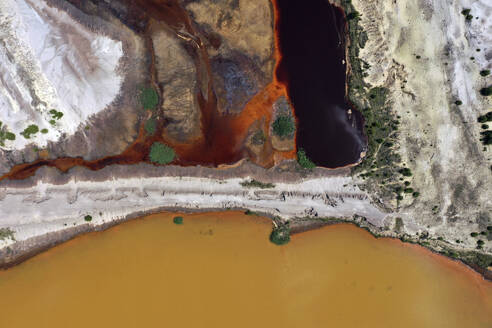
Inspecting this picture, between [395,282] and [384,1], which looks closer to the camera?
[384,1]

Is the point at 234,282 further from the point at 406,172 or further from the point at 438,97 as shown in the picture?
the point at 438,97

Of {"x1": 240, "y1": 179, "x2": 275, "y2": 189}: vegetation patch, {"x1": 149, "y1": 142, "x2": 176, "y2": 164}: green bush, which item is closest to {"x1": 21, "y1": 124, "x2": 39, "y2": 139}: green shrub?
{"x1": 149, "y1": 142, "x2": 176, "y2": 164}: green bush

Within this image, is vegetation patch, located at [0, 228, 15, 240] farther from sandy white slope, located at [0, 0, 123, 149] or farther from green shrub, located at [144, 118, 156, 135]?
green shrub, located at [144, 118, 156, 135]

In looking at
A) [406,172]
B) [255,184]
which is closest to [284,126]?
[255,184]

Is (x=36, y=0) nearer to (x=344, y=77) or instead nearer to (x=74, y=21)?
(x=74, y=21)

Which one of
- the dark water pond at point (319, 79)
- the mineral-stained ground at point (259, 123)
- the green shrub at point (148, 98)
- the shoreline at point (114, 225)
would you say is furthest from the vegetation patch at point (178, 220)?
the dark water pond at point (319, 79)

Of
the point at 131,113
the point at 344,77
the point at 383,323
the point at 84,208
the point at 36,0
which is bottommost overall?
the point at 383,323

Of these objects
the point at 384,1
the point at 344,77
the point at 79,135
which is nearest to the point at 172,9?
the point at 79,135

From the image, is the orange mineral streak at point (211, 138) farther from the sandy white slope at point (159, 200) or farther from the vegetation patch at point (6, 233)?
the vegetation patch at point (6, 233)
